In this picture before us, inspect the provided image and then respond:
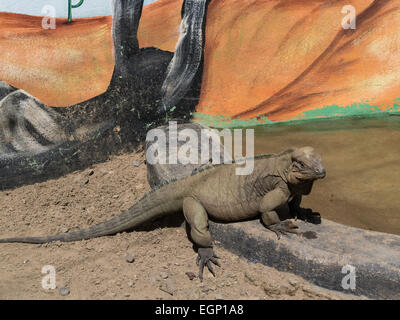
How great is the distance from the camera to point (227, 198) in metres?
4.56

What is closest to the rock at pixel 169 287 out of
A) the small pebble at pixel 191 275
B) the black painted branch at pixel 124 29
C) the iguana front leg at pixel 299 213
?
the small pebble at pixel 191 275

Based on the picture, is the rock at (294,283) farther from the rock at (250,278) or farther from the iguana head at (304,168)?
the iguana head at (304,168)

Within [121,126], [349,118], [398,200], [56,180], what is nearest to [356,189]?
[398,200]

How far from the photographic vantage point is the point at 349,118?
758cm

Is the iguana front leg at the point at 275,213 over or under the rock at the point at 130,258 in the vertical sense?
over

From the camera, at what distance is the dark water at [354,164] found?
5.47 meters

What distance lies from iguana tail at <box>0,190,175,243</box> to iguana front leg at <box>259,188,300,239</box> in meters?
1.40

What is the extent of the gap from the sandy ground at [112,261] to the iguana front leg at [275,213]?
0.50m

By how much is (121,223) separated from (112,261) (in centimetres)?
58

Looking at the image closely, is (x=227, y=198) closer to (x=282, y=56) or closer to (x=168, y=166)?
(x=168, y=166)

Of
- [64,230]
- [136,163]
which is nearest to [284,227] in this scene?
[64,230]

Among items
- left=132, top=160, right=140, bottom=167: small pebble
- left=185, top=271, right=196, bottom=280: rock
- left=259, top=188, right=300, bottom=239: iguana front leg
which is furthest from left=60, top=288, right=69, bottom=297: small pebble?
left=132, top=160, right=140, bottom=167: small pebble

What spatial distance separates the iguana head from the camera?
400cm

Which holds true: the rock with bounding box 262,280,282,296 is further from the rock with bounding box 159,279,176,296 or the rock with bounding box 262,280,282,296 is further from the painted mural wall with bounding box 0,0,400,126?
the painted mural wall with bounding box 0,0,400,126
